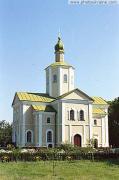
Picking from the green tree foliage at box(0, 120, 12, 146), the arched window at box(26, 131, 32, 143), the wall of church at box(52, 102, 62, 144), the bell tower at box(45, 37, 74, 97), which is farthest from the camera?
the green tree foliage at box(0, 120, 12, 146)

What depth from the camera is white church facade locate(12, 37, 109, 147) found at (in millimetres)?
45750

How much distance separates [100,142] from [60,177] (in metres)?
33.7

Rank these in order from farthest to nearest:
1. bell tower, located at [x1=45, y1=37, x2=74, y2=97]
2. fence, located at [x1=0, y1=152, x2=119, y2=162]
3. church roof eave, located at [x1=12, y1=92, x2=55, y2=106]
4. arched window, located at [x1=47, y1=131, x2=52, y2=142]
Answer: bell tower, located at [x1=45, y1=37, x2=74, y2=97] < church roof eave, located at [x1=12, y1=92, x2=55, y2=106] < arched window, located at [x1=47, y1=131, x2=52, y2=142] < fence, located at [x1=0, y1=152, x2=119, y2=162]

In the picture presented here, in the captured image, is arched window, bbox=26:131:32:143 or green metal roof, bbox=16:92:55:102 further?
green metal roof, bbox=16:92:55:102

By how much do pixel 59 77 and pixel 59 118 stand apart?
23.0 feet

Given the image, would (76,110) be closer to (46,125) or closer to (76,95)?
(76,95)

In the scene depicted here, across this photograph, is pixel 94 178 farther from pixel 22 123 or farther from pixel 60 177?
pixel 22 123

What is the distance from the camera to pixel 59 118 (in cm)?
4597

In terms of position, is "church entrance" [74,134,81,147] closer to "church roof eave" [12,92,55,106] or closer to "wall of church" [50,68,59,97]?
A: "church roof eave" [12,92,55,106]

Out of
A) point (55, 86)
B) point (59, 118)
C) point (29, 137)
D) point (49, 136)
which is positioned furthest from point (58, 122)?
point (55, 86)

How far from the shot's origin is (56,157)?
945 inches

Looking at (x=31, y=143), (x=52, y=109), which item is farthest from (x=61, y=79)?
(x=31, y=143)

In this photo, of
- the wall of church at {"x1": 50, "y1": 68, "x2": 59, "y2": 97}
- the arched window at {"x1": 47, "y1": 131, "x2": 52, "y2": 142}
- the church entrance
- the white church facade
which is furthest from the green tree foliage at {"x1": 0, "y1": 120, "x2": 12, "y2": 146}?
the church entrance

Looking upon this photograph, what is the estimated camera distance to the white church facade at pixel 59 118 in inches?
1801
